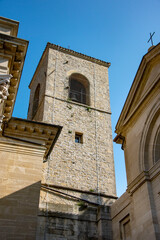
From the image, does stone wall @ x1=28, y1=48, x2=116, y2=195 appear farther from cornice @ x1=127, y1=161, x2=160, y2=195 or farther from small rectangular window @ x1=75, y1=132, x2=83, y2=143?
cornice @ x1=127, y1=161, x2=160, y2=195

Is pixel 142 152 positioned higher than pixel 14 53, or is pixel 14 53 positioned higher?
pixel 14 53

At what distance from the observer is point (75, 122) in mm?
21578

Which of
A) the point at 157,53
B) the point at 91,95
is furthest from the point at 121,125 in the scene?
the point at 91,95

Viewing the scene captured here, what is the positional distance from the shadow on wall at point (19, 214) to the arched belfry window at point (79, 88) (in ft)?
44.5

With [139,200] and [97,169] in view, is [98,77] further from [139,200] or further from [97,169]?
[139,200]

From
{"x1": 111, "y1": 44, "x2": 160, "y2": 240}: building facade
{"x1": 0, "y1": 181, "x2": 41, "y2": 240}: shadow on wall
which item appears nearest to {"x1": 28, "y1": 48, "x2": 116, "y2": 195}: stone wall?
{"x1": 111, "y1": 44, "x2": 160, "y2": 240}: building facade

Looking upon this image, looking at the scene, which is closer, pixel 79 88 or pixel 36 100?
pixel 79 88

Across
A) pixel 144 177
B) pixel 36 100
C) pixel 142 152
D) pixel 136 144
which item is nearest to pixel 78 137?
pixel 36 100

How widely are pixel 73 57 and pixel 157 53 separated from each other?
624 inches

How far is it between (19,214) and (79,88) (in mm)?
16185

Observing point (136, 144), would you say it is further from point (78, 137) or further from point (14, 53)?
point (78, 137)

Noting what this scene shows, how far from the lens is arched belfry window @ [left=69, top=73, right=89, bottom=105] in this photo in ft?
79.3

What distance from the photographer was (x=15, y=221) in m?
10.0

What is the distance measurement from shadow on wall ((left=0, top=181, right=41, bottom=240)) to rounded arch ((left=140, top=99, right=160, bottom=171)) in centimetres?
374
